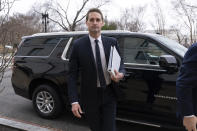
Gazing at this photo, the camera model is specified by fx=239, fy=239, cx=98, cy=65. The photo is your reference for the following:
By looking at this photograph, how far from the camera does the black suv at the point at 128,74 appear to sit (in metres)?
3.63

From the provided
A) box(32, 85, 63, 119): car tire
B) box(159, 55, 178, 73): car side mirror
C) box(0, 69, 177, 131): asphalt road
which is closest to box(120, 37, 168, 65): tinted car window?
box(159, 55, 178, 73): car side mirror

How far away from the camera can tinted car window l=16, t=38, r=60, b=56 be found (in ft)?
16.3

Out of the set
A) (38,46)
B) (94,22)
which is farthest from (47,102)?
(94,22)

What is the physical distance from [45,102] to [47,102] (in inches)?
2.1

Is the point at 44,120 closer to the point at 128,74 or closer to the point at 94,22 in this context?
the point at 128,74

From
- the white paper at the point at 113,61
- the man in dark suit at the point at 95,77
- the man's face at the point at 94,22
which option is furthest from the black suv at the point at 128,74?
the man's face at the point at 94,22

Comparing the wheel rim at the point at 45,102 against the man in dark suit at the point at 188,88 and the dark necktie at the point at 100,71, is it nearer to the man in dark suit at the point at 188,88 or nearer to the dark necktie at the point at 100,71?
the dark necktie at the point at 100,71

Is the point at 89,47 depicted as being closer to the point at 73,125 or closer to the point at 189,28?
the point at 73,125

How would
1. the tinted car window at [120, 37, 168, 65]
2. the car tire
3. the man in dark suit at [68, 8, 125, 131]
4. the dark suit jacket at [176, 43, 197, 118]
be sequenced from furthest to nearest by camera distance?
1. the car tire
2. the tinted car window at [120, 37, 168, 65]
3. the man in dark suit at [68, 8, 125, 131]
4. the dark suit jacket at [176, 43, 197, 118]

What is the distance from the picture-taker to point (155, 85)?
144 inches

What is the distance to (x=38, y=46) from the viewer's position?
16.9 feet

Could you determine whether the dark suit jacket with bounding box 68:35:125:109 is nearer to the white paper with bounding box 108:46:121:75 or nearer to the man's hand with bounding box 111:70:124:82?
the white paper with bounding box 108:46:121:75

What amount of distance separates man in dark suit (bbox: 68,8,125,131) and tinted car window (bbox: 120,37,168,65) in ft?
4.47

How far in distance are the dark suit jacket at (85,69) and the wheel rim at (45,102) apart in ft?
7.76
